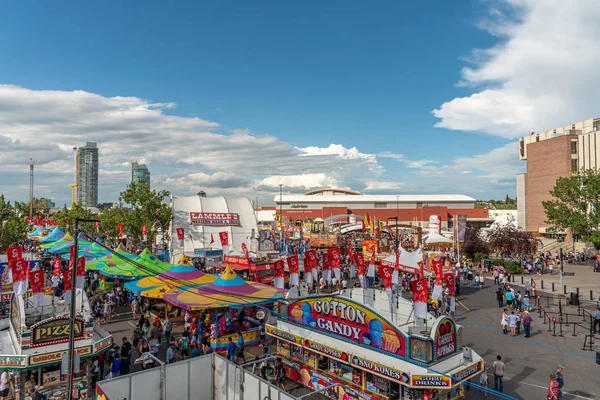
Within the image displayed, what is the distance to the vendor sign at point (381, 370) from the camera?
10.4 metres

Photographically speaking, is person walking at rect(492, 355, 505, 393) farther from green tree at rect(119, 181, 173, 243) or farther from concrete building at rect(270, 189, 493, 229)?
concrete building at rect(270, 189, 493, 229)

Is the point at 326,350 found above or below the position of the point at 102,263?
below

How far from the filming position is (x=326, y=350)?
12797 mm

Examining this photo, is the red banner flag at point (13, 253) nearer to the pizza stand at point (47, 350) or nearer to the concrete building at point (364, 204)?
the pizza stand at point (47, 350)

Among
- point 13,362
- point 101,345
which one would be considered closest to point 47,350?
point 13,362

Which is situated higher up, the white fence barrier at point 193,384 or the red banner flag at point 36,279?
the red banner flag at point 36,279

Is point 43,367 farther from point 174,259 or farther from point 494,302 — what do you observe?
point 174,259

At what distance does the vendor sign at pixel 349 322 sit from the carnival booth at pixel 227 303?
440 centimetres

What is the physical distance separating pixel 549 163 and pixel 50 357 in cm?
7081

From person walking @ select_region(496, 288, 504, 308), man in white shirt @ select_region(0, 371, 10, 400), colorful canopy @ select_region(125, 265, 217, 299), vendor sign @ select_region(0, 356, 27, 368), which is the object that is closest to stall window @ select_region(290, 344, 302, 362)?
colorful canopy @ select_region(125, 265, 217, 299)

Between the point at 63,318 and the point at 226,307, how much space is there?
7.04 meters

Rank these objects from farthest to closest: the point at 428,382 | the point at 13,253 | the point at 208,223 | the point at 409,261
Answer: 1. the point at 208,223
2. the point at 409,261
3. the point at 13,253
4. the point at 428,382

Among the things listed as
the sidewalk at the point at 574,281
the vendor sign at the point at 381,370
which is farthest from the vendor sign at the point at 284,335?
the sidewalk at the point at 574,281

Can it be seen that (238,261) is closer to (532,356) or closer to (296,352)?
(296,352)
